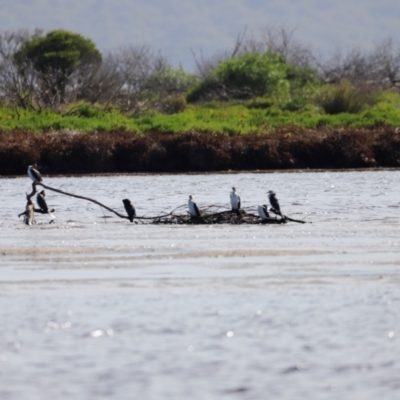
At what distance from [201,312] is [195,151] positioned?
28.2 metres

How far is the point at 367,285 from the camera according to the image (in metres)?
11.5

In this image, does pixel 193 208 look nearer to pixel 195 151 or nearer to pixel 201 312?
pixel 201 312

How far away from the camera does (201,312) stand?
10289 millimetres

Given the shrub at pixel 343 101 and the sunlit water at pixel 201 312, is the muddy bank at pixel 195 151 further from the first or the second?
the sunlit water at pixel 201 312

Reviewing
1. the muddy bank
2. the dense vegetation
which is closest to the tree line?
the dense vegetation

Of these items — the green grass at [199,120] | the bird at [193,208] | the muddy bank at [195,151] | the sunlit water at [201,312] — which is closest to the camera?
the sunlit water at [201,312]

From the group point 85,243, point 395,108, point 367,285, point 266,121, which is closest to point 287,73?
point 395,108

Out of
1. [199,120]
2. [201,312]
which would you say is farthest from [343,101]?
[201,312]

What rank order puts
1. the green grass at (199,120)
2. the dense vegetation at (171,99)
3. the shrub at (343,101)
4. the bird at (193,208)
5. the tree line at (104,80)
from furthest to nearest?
the tree line at (104,80) → the shrub at (343,101) → the dense vegetation at (171,99) → the green grass at (199,120) → the bird at (193,208)

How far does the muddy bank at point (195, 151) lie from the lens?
3769 cm

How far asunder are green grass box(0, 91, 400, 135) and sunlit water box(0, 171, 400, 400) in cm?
2245

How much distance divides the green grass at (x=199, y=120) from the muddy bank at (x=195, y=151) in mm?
1805

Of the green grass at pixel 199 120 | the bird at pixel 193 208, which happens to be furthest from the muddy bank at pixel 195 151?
the bird at pixel 193 208

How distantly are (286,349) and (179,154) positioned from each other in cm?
2969
